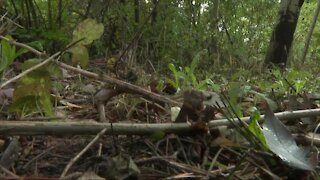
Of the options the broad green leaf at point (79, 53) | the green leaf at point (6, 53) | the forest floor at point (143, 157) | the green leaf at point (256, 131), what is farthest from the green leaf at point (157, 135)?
the green leaf at point (6, 53)

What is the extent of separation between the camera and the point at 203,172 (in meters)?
1.02

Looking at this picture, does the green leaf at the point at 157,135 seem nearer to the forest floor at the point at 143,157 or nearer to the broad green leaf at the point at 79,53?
the forest floor at the point at 143,157

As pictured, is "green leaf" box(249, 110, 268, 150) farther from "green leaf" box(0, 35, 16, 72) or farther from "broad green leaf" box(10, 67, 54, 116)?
"green leaf" box(0, 35, 16, 72)

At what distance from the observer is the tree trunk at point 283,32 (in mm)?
6418

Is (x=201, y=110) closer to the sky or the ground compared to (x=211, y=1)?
closer to the ground

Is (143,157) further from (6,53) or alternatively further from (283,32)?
(283,32)

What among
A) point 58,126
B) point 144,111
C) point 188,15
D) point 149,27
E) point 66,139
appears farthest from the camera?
point 188,15

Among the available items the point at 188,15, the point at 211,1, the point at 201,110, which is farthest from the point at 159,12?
the point at 201,110

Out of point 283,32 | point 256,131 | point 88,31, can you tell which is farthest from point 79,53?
point 283,32

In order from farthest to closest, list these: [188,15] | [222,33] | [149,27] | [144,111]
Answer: [222,33]
[188,15]
[149,27]
[144,111]

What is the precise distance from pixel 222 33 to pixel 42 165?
4.41 m

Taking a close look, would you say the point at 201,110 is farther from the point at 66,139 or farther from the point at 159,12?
the point at 159,12

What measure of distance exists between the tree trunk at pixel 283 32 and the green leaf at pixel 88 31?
5431 mm

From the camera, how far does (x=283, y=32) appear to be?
6500 mm
